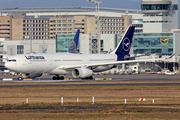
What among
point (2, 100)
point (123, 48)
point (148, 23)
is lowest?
point (2, 100)

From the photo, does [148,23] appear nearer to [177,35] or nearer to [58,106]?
[177,35]

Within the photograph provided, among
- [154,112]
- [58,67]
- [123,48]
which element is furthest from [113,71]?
[154,112]

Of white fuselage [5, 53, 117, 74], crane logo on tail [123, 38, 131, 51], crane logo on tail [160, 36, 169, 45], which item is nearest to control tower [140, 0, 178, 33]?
crane logo on tail [160, 36, 169, 45]

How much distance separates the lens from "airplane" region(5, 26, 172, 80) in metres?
72.2

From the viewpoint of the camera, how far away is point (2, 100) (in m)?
44.2

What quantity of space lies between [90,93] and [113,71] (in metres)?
63.6

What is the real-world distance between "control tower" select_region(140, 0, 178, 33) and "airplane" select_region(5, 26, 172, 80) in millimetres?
75204

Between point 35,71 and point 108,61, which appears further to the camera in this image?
point 108,61

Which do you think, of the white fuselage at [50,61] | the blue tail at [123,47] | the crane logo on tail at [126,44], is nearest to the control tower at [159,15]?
the blue tail at [123,47]

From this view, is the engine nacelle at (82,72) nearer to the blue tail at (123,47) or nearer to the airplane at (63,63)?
the airplane at (63,63)

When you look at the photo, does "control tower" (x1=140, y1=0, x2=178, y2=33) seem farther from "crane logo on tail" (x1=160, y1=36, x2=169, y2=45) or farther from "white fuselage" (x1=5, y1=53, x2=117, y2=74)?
"white fuselage" (x1=5, y1=53, x2=117, y2=74)

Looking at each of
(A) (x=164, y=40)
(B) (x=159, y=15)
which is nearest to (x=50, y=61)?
(A) (x=164, y=40)

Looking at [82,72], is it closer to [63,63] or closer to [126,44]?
[63,63]

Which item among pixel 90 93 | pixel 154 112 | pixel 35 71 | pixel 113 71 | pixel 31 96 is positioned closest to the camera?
pixel 154 112
